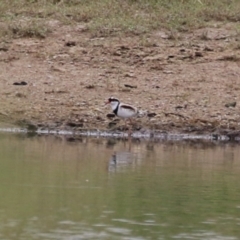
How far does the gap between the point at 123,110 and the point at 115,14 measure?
5.20 meters

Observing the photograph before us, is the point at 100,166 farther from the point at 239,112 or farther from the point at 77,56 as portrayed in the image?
the point at 77,56

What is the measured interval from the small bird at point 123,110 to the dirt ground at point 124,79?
0.29 meters

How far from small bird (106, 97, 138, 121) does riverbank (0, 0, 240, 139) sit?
0.27 m

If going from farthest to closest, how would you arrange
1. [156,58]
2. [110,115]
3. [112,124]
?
[156,58] → [110,115] → [112,124]

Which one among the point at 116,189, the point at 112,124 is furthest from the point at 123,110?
the point at 116,189

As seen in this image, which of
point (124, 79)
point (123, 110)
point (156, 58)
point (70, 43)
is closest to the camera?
point (123, 110)

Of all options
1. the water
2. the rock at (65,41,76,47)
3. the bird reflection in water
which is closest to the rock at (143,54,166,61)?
the rock at (65,41,76,47)

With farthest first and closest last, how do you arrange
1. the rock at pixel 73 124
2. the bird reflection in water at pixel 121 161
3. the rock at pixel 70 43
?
the rock at pixel 70 43 → the rock at pixel 73 124 → the bird reflection in water at pixel 121 161

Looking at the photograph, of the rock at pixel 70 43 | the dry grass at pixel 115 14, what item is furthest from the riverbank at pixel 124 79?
the dry grass at pixel 115 14

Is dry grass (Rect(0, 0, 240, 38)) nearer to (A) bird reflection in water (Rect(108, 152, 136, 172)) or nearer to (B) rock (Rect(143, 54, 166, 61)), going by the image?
(B) rock (Rect(143, 54, 166, 61))

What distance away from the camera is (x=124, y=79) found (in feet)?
62.2

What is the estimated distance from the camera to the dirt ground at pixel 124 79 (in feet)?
57.3

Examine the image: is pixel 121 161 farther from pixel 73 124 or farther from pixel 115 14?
pixel 115 14

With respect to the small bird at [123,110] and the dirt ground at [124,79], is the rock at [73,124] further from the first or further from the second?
the small bird at [123,110]
